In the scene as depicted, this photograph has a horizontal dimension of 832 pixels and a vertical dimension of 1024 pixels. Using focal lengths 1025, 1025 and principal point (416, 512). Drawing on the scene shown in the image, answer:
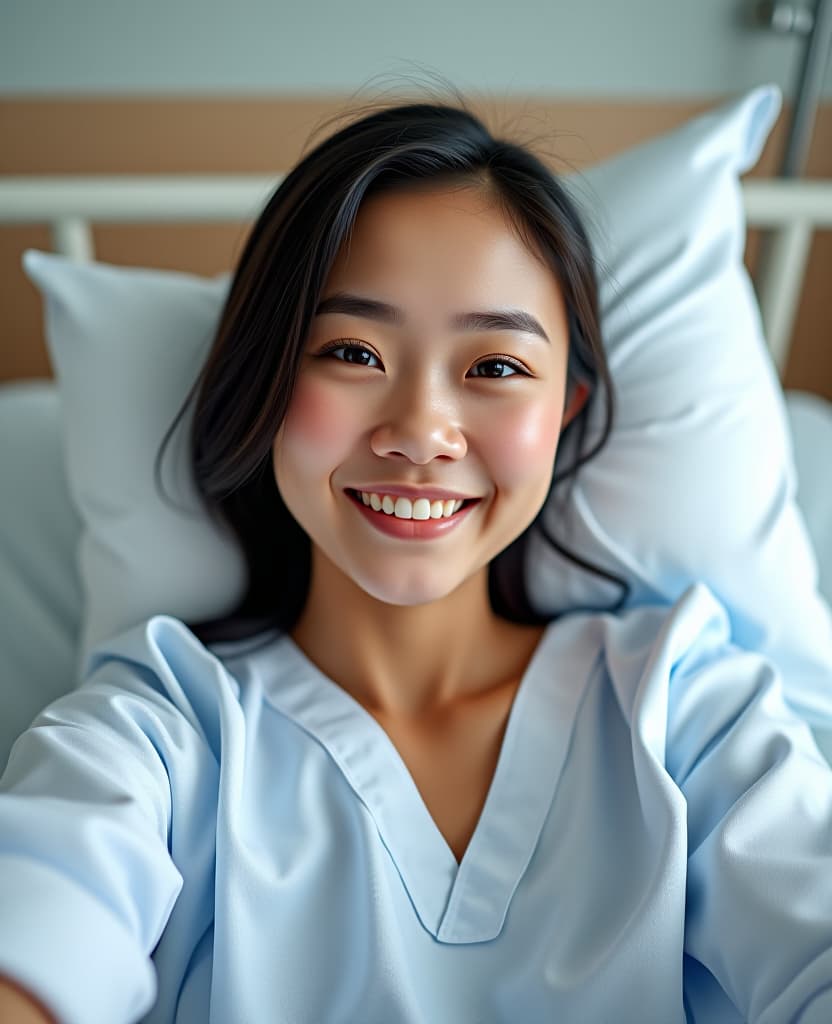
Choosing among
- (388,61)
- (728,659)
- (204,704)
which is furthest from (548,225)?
(388,61)

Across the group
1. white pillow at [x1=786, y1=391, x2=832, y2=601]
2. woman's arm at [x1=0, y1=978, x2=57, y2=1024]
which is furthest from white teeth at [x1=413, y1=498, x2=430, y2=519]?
white pillow at [x1=786, y1=391, x2=832, y2=601]

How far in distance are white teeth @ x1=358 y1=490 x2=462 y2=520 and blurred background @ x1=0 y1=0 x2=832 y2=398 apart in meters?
0.88

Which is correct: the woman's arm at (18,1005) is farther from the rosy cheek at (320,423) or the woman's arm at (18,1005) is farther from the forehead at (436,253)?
the forehead at (436,253)

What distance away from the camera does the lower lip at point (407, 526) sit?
0.95 meters

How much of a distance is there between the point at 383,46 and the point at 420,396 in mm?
1014

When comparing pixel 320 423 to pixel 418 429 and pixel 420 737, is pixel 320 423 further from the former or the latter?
pixel 420 737

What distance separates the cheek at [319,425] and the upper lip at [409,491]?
0.04 meters

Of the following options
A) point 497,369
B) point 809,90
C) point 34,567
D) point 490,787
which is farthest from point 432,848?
point 809,90

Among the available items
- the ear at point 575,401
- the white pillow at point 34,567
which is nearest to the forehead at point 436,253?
the ear at point 575,401

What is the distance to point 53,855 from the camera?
73 cm

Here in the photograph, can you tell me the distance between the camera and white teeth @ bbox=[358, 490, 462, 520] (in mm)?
946

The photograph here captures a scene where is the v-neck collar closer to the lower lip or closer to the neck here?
the neck

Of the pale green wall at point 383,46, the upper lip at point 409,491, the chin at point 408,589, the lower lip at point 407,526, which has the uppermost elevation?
the pale green wall at point 383,46

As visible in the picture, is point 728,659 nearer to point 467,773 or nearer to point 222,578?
point 467,773
